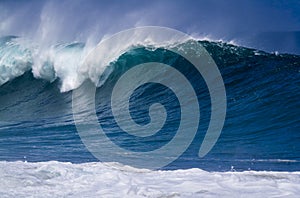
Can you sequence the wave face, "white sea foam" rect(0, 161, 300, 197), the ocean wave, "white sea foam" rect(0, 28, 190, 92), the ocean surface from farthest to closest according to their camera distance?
"white sea foam" rect(0, 28, 190, 92) < the ocean wave < the wave face < the ocean surface < "white sea foam" rect(0, 161, 300, 197)

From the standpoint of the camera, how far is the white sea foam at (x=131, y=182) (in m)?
4.96

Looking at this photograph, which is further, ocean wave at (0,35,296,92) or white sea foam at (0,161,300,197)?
ocean wave at (0,35,296,92)

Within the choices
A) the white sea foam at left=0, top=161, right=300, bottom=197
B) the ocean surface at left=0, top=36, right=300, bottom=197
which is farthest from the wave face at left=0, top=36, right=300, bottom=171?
the white sea foam at left=0, top=161, right=300, bottom=197

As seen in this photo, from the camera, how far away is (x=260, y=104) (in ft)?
33.2

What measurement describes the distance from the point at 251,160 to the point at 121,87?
23.0 ft

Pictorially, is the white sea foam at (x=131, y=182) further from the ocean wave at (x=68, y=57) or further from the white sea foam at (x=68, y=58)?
the white sea foam at (x=68, y=58)

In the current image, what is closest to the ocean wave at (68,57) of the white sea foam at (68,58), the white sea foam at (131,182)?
the white sea foam at (68,58)

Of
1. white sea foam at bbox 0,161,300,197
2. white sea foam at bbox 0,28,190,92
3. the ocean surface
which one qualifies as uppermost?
white sea foam at bbox 0,28,190,92

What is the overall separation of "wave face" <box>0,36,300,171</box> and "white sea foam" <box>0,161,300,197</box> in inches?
34.8

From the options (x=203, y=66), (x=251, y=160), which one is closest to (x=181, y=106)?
(x=203, y=66)

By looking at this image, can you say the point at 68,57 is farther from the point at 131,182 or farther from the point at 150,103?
the point at 131,182

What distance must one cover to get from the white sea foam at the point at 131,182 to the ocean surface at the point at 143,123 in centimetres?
1

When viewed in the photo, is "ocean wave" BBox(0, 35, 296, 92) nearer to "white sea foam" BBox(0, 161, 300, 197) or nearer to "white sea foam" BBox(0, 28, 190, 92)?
"white sea foam" BBox(0, 28, 190, 92)

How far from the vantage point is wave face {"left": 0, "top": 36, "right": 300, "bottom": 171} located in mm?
7578
